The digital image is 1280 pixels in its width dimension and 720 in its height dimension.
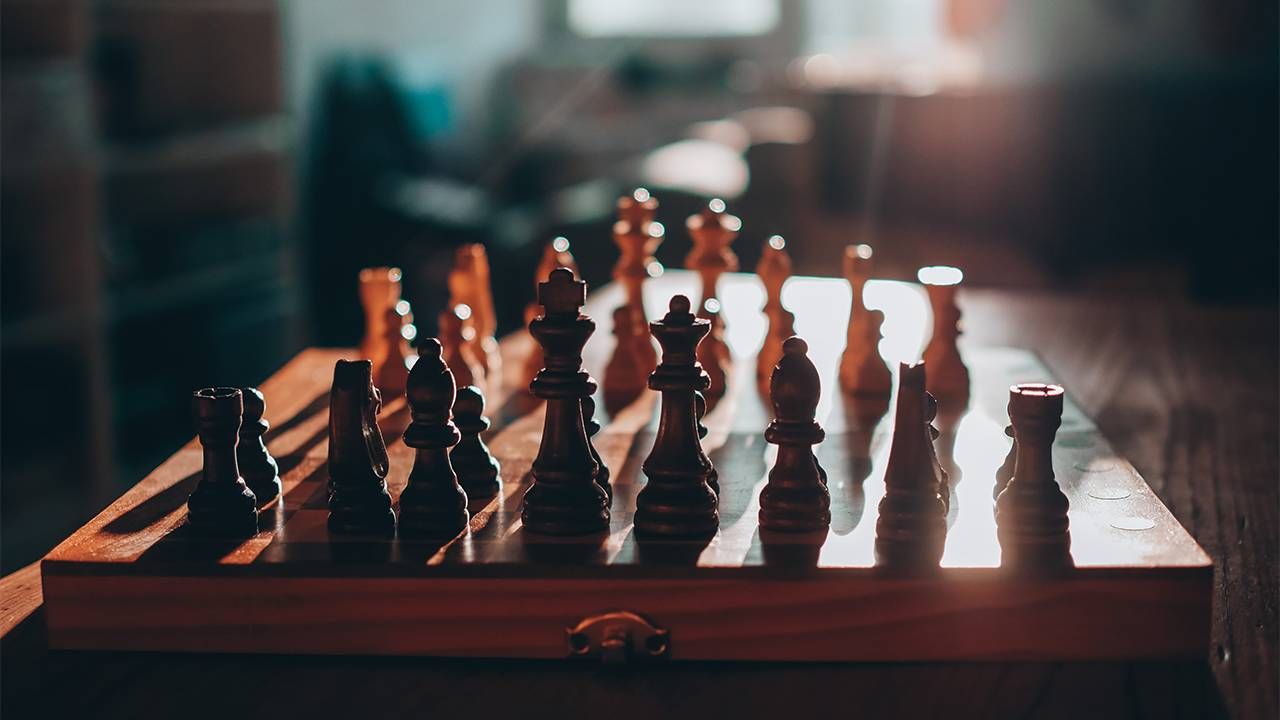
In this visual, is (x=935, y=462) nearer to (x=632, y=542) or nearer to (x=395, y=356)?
(x=632, y=542)

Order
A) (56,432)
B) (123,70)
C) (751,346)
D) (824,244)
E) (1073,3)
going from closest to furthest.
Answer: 1. (751,346)
2. (56,432)
3. (123,70)
4. (824,244)
5. (1073,3)

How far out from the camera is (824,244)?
169 inches

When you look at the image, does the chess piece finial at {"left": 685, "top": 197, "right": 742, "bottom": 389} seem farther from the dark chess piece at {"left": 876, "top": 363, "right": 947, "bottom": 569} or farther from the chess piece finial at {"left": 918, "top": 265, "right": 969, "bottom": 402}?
the dark chess piece at {"left": 876, "top": 363, "right": 947, "bottom": 569}

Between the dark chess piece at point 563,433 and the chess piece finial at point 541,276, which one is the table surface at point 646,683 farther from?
the chess piece finial at point 541,276

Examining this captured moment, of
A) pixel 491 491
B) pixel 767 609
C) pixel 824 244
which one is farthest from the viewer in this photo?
pixel 824 244

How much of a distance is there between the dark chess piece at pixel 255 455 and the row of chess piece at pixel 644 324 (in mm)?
314

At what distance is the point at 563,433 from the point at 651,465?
6 centimetres

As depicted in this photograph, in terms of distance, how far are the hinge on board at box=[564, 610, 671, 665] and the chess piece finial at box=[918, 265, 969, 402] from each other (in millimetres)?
501

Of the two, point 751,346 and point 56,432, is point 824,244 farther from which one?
point 751,346

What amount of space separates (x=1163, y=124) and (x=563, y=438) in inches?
126

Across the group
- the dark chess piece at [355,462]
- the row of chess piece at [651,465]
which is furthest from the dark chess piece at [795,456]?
the dark chess piece at [355,462]

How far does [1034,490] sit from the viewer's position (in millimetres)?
Answer: 825

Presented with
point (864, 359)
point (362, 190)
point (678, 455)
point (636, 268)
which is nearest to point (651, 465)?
point (678, 455)

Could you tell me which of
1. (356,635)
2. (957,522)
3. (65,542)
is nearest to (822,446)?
(957,522)
